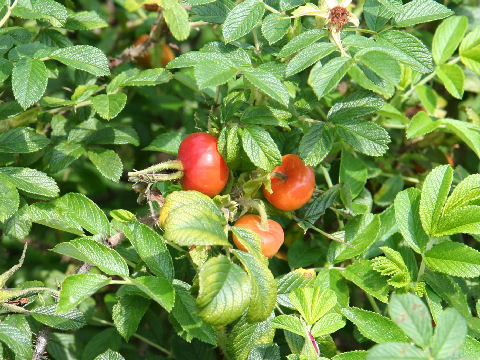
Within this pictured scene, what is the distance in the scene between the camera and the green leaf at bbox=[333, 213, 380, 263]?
1.60 metres

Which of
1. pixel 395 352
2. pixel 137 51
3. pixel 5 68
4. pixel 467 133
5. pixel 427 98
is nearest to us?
pixel 395 352

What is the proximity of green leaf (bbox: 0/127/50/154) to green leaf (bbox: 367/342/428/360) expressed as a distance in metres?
1.19

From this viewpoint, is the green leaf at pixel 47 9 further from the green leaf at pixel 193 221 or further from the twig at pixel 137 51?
the green leaf at pixel 193 221

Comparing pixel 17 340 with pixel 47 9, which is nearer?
pixel 17 340

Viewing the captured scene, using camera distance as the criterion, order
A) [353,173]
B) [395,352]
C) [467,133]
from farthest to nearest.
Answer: [353,173]
[467,133]
[395,352]

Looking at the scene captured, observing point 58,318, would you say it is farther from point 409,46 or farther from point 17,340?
point 409,46

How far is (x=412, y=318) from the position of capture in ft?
3.57

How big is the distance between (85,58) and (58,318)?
770 mm

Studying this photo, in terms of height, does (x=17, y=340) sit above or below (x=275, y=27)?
below

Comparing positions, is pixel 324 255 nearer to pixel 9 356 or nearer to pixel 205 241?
pixel 205 241

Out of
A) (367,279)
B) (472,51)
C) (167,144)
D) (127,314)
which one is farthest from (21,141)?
(472,51)

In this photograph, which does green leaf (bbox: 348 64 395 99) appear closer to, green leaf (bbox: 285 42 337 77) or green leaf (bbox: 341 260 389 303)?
green leaf (bbox: 285 42 337 77)

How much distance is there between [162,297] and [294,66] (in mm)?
666

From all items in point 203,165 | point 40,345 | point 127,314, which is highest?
point 203,165
